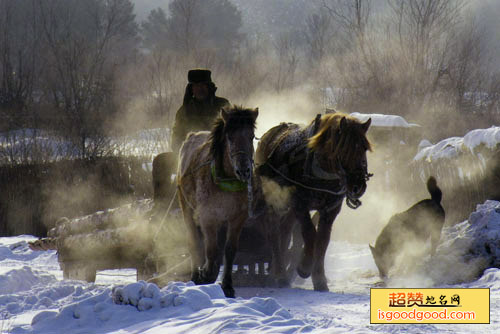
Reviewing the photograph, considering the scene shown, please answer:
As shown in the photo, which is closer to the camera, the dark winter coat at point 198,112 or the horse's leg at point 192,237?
the horse's leg at point 192,237

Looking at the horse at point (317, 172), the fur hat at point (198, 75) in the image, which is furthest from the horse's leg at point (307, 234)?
the fur hat at point (198, 75)

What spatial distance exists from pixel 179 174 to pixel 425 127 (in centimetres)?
2338

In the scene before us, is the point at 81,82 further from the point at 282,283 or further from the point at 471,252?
the point at 471,252

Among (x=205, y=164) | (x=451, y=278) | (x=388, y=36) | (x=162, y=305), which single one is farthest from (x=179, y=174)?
(x=388, y=36)

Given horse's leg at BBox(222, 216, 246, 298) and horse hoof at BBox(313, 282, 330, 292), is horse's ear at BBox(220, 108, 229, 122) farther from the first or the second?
horse hoof at BBox(313, 282, 330, 292)

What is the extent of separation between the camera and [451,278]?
8.45 m

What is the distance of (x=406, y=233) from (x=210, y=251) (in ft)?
11.7

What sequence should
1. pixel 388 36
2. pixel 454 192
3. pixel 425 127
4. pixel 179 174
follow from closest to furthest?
pixel 179 174
pixel 454 192
pixel 425 127
pixel 388 36

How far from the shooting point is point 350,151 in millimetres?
7195

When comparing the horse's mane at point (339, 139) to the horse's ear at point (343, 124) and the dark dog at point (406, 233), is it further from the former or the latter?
the dark dog at point (406, 233)

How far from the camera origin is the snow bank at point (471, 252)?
27.9 feet

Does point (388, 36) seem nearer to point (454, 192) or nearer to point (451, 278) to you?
Result: point (454, 192)

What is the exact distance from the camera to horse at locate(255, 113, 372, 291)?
7.24 meters

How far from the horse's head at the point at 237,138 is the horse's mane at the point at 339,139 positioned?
103 centimetres
